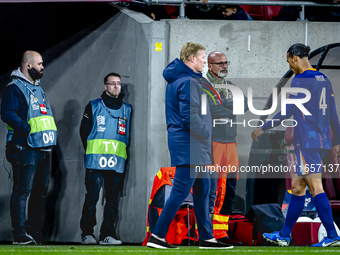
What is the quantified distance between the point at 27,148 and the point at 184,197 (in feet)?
6.58

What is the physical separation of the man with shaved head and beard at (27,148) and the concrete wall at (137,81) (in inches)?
5.6

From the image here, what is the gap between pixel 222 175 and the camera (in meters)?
4.93

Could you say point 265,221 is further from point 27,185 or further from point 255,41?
point 27,185

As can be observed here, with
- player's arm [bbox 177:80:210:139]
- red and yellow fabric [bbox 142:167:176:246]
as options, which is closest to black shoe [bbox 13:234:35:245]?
red and yellow fabric [bbox 142:167:176:246]

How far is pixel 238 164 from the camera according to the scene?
508 cm

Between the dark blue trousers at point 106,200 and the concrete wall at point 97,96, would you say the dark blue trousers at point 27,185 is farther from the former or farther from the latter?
the dark blue trousers at point 106,200

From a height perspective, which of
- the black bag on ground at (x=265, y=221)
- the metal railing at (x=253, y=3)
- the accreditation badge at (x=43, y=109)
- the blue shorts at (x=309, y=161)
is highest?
the metal railing at (x=253, y=3)

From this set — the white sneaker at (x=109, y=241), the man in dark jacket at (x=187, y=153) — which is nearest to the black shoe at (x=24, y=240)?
the white sneaker at (x=109, y=241)

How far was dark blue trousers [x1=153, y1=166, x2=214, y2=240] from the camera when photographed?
384 cm

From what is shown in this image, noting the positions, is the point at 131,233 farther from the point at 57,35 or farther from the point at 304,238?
the point at 57,35

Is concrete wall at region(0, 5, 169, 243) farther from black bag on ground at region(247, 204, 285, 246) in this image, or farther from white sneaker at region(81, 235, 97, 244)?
black bag on ground at region(247, 204, 285, 246)

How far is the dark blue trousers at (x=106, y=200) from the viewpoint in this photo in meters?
5.16

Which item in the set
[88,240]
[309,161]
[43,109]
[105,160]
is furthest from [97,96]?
[309,161]

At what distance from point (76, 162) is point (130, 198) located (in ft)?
2.34
